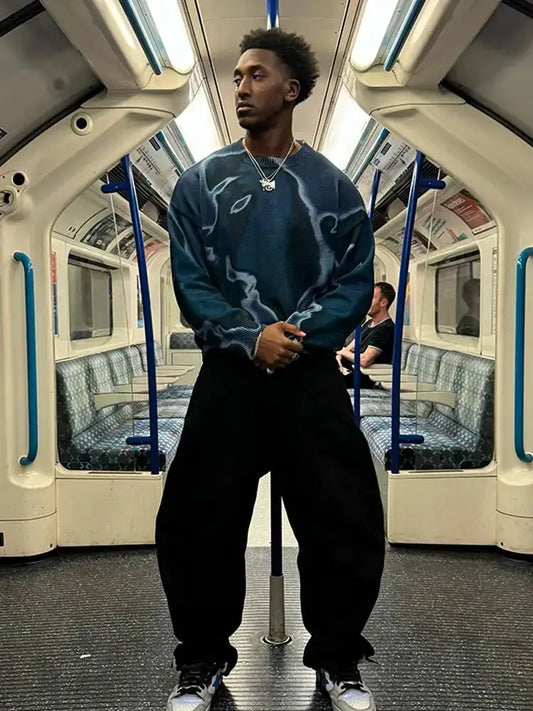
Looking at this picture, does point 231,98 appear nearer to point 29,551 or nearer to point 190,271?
point 190,271

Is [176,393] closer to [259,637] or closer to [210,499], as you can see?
[259,637]

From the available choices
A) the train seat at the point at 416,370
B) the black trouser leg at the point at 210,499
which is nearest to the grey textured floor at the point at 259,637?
the black trouser leg at the point at 210,499

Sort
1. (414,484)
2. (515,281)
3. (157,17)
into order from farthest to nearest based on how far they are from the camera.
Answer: (414,484) → (515,281) → (157,17)

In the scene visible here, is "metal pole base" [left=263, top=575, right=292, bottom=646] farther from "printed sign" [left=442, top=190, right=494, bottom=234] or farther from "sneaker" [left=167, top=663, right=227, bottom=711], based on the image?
"printed sign" [left=442, top=190, right=494, bottom=234]

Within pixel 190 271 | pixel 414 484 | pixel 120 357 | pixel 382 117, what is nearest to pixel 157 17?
pixel 382 117

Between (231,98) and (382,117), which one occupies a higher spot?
(231,98)

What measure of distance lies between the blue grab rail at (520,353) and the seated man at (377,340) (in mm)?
1739

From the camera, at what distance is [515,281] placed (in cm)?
304

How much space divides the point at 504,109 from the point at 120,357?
356 cm

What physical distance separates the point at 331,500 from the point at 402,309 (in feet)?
5.35

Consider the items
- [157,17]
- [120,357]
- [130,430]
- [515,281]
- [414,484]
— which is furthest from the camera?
[120,357]

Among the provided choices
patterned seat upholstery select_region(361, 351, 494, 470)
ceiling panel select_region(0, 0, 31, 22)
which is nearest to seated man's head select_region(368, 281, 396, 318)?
patterned seat upholstery select_region(361, 351, 494, 470)

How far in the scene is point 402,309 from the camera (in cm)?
312

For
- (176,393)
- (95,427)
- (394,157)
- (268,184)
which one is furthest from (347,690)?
(176,393)
